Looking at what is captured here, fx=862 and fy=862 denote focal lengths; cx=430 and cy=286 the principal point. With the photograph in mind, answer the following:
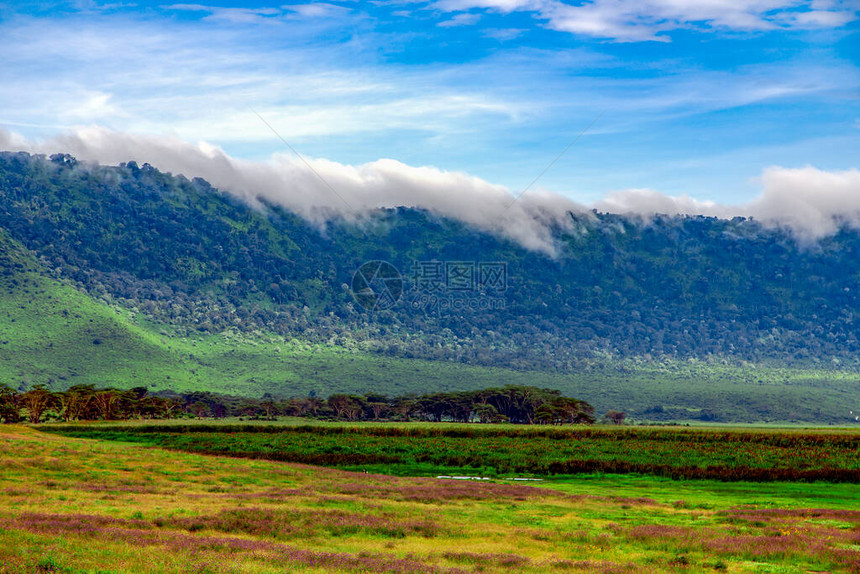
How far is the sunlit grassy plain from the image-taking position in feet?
96.6

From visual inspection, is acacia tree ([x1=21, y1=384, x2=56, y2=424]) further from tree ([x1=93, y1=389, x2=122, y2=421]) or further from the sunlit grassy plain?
the sunlit grassy plain

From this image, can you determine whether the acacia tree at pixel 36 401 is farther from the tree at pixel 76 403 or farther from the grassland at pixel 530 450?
the grassland at pixel 530 450

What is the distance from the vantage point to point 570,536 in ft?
121

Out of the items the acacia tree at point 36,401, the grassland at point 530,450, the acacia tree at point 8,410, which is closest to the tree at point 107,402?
the acacia tree at point 36,401

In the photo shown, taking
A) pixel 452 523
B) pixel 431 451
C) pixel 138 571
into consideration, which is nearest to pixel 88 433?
pixel 431 451

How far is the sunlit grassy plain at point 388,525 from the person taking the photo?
29438 millimetres

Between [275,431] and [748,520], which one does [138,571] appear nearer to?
[748,520]

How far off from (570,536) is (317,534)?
1079 centimetres

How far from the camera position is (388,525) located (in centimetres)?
3866

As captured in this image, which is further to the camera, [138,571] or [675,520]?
[675,520]

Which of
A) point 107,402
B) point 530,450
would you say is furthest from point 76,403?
point 530,450

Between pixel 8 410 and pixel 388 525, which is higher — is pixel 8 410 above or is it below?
below

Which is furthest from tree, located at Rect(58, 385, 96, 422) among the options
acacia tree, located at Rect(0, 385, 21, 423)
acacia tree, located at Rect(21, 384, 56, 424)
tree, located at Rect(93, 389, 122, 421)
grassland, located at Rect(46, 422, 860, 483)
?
grassland, located at Rect(46, 422, 860, 483)

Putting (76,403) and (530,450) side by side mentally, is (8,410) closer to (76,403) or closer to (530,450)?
(76,403)
